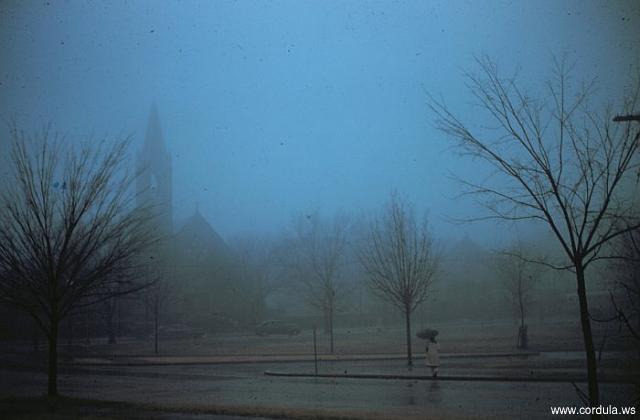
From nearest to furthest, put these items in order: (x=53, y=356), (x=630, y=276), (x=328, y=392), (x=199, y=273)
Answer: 1. (x=53, y=356)
2. (x=328, y=392)
3. (x=630, y=276)
4. (x=199, y=273)

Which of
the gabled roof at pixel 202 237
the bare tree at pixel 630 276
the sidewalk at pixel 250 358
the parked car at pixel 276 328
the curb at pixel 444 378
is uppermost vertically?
the gabled roof at pixel 202 237

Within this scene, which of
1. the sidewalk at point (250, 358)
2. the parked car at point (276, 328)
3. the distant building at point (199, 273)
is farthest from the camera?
the distant building at point (199, 273)

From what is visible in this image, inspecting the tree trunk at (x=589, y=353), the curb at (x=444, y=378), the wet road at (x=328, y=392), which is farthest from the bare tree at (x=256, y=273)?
the tree trunk at (x=589, y=353)

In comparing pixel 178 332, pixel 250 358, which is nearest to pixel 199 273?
pixel 178 332

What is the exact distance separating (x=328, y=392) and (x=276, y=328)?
111ft

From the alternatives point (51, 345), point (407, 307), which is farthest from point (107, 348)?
point (51, 345)

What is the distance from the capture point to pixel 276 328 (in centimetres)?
4881

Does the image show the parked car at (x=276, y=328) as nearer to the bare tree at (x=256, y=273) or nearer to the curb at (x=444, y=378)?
the bare tree at (x=256, y=273)

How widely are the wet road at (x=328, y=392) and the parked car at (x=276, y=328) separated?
2577 centimetres

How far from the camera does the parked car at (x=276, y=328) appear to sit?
159ft

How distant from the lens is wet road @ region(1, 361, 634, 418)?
39.6 feet

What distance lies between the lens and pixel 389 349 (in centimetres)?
3192

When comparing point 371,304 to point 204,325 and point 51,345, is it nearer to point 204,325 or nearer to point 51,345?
point 204,325

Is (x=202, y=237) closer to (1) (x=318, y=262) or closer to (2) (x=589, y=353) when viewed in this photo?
(1) (x=318, y=262)
